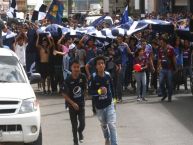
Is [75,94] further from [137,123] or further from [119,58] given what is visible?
[119,58]

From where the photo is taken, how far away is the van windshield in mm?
10820

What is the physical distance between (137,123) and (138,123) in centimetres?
2

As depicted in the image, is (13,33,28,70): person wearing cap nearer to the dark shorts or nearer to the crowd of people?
the crowd of people

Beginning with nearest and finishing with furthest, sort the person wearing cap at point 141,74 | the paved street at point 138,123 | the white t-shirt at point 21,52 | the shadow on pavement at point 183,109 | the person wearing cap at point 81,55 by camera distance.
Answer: the paved street at point 138,123
the shadow on pavement at point 183,109
the person wearing cap at point 141,74
the person wearing cap at point 81,55
the white t-shirt at point 21,52

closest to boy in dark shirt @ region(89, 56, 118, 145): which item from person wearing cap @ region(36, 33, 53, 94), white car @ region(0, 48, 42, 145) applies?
white car @ region(0, 48, 42, 145)

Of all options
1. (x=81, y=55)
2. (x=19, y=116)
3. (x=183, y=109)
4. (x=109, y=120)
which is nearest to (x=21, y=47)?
(x=81, y=55)

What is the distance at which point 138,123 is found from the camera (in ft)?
45.4

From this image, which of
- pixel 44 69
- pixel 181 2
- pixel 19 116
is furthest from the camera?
pixel 181 2

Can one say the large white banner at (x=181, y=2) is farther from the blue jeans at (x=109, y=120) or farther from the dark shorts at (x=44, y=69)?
the blue jeans at (x=109, y=120)

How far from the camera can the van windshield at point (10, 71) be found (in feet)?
35.5

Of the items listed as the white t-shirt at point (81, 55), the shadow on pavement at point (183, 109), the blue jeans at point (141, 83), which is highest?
the white t-shirt at point (81, 55)

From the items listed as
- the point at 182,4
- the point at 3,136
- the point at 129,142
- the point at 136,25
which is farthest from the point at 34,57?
the point at 182,4

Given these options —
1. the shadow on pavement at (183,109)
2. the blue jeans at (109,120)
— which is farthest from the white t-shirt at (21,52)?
the blue jeans at (109,120)

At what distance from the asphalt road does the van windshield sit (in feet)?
4.98
